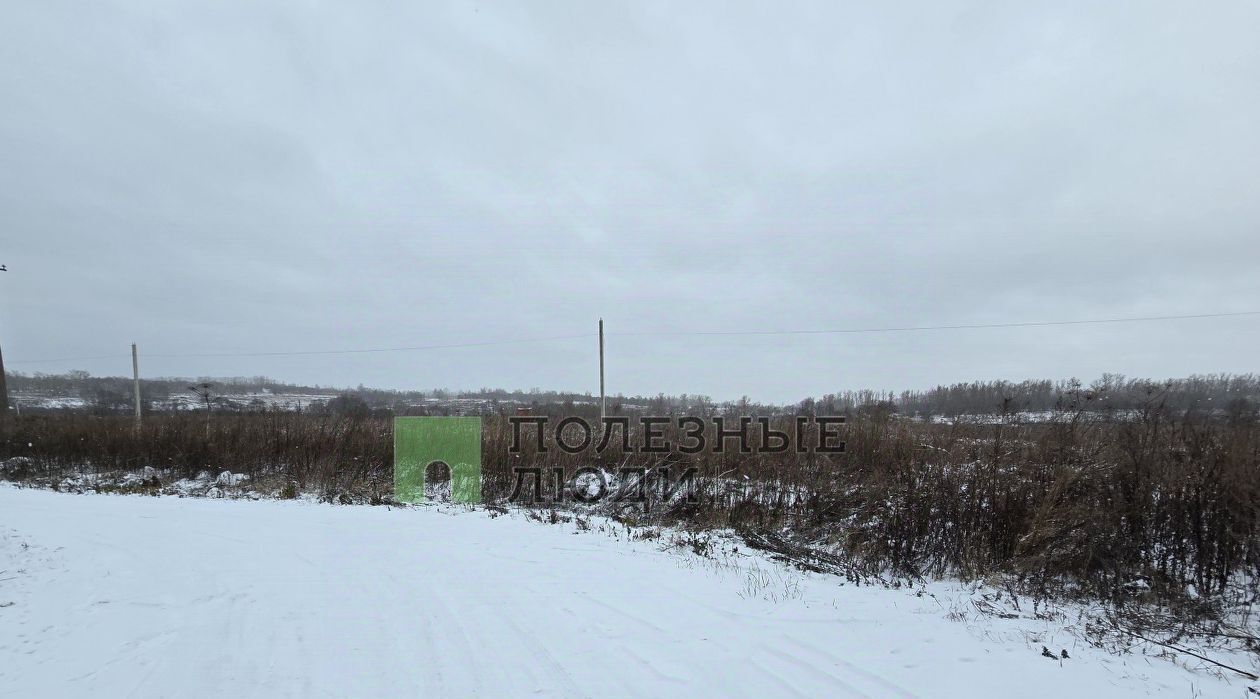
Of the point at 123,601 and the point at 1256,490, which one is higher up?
the point at 1256,490

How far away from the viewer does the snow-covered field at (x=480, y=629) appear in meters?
3.32

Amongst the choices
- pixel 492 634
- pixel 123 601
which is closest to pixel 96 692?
pixel 123 601

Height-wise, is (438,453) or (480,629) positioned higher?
(480,629)

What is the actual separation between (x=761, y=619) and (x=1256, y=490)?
18.2 feet

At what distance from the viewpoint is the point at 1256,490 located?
18.2ft

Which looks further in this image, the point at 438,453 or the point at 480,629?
the point at 438,453

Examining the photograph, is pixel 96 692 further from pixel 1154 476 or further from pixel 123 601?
pixel 1154 476

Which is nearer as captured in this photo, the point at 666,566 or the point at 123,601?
the point at 123,601

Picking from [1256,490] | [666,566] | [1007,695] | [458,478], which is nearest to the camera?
[1007,695]

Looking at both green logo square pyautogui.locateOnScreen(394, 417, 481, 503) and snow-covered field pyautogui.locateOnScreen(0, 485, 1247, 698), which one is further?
green logo square pyautogui.locateOnScreen(394, 417, 481, 503)

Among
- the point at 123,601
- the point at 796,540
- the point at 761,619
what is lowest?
the point at 796,540

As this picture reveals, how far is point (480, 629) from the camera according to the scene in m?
4.08

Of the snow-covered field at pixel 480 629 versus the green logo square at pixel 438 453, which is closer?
the snow-covered field at pixel 480 629

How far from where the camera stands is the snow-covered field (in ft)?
10.9
